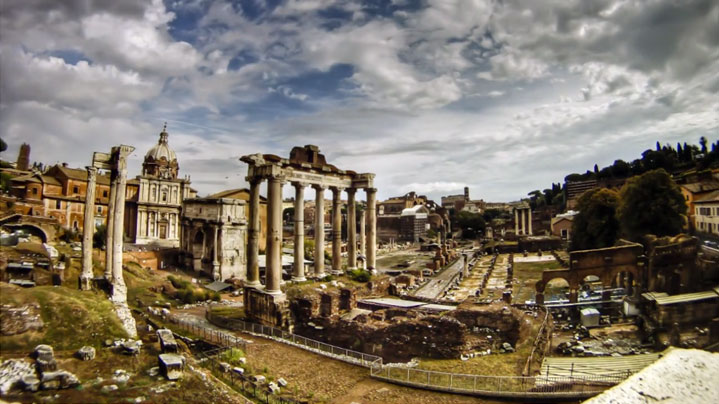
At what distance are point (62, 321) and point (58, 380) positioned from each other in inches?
149

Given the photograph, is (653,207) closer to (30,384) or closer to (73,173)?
(30,384)

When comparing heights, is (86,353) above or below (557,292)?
above

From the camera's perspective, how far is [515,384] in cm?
1349

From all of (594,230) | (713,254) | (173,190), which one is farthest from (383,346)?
(173,190)

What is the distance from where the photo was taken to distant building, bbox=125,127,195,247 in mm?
52041

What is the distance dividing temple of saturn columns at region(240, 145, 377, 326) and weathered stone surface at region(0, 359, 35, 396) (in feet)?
38.2

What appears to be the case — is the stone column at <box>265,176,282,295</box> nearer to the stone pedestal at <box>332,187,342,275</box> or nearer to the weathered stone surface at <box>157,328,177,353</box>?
the stone pedestal at <box>332,187,342,275</box>

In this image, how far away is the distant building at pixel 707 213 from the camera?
115 ft

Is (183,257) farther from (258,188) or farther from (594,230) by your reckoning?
(594,230)

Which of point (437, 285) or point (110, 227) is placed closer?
point (110, 227)

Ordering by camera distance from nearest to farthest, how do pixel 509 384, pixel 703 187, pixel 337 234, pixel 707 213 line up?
pixel 509 384 < pixel 337 234 < pixel 707 213 < pixel 703 187

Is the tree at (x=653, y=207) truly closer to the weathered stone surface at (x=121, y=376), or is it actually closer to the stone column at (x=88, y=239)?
the weathered stone surface at (x=121, y=376)

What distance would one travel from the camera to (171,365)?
36.4 feet

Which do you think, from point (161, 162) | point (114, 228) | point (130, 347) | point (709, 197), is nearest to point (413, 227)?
point (161, 162)
